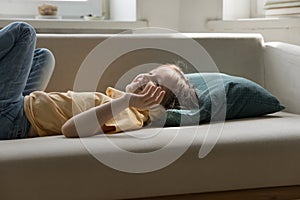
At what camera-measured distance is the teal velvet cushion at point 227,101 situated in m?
1.77

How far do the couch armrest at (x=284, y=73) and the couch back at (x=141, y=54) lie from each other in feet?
0.18

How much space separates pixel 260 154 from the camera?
1500mm

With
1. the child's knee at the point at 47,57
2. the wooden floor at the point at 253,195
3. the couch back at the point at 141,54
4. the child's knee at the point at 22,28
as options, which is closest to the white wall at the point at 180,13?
the couch back at the point at 141,54

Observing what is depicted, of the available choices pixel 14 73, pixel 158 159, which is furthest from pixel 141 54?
pixel 158 159

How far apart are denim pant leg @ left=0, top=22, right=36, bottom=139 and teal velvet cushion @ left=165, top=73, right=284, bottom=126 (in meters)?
0.47

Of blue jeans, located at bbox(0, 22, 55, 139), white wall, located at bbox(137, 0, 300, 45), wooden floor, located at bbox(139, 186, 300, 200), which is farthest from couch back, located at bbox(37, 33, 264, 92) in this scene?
wooden floor, located at bbox(139, 186, 300, 200)

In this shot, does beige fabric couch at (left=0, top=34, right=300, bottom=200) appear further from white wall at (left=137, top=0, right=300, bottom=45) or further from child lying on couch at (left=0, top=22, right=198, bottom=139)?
white wall at (left=137, top=0, right=300, bottom=45)

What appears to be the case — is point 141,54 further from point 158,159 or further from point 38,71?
point 158,159

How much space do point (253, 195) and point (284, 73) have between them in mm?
750

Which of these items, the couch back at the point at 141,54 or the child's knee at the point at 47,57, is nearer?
the child's knee at the point at 47,57

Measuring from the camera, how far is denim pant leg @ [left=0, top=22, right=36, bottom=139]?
5.34ft

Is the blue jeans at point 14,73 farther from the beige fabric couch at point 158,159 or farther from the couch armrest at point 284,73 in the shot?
the couch armrest at point 284,73

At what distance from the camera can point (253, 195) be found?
1511 millimetres

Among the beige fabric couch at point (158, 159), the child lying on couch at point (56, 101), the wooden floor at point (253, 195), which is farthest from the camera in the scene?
the child lying on couch at point (56, 101)
